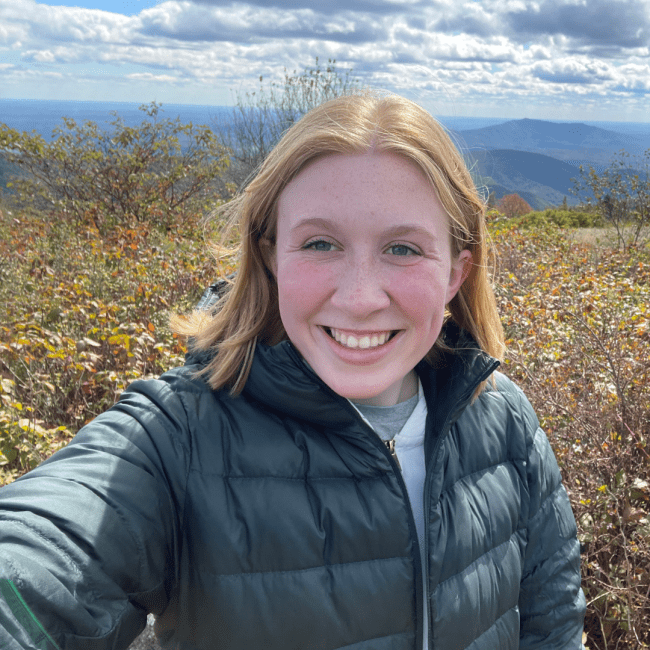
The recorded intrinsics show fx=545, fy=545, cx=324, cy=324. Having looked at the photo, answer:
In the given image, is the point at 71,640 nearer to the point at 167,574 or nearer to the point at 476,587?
the point at 167,574

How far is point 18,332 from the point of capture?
12.6ft

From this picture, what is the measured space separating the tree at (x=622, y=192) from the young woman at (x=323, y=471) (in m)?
10.3

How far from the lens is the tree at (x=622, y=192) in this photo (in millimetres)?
10422

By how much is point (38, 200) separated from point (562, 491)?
11.2m

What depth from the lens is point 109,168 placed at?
871 centimetres

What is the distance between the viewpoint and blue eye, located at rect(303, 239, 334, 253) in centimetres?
113

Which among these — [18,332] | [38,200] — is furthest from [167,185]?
[18,332]

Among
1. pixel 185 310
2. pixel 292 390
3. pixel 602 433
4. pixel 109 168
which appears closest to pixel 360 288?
pixel 292 390

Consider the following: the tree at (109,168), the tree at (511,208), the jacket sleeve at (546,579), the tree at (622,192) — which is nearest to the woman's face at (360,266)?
the jacket sleeve at (546,579)

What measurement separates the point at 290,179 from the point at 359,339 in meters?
0.37

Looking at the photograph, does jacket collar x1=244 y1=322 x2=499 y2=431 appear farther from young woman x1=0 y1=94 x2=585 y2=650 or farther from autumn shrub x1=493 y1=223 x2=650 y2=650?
autumn shrub x1=493 y1=223 x2=650 y2=650

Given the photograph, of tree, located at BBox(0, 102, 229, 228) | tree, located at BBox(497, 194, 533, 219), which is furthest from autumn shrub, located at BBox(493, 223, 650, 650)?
tree, located at BBox(497, 194, 533, 219)

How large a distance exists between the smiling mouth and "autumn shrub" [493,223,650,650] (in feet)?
5.08

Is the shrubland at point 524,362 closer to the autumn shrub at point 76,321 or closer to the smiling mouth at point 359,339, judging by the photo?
the autumn shrub at point 76,321
